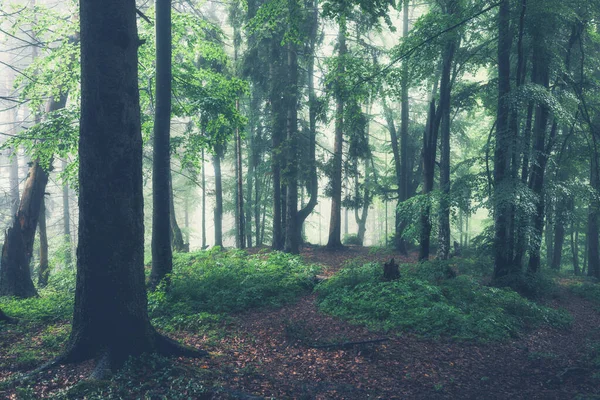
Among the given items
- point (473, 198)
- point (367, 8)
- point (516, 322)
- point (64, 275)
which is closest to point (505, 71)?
point (473, 198)

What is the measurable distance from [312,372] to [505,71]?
416 inches

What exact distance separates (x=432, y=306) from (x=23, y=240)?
12.0 metres

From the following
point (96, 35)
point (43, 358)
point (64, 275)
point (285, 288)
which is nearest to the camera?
point (96, 35)

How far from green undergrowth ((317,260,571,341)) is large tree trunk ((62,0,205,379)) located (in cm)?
506

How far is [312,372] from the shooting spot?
564 cm

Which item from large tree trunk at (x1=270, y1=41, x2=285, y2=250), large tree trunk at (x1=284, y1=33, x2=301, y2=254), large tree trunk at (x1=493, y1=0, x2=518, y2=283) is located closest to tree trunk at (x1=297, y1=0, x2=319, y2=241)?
large tree trunk at (x1=284, y1=33, x2=301, y2=254)

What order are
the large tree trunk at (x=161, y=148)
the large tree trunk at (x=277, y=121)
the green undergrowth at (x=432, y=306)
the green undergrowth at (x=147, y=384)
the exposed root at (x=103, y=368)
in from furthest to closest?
the large tree trunk at (x=277, y=121) → the large tree trunk at (x=161, y=148) → the green undergrowth at (x=432, y=306) → the exposed root at (x=103, y=368) → the green undergrowth at (x=147, y=384)

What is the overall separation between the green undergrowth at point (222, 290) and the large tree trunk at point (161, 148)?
0.64 m

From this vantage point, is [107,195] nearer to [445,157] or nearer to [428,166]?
[428,166]

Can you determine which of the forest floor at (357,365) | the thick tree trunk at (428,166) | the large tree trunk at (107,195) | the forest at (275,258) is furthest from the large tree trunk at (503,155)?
the large tree trunk at (107,195)

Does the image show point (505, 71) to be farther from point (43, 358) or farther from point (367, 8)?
point (43, 358)

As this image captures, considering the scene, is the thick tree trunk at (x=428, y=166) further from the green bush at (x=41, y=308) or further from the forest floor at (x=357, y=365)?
the green bush at (x=41, y=308)

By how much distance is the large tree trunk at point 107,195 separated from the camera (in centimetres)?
464

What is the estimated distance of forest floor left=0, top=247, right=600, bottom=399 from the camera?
15.8 ft
